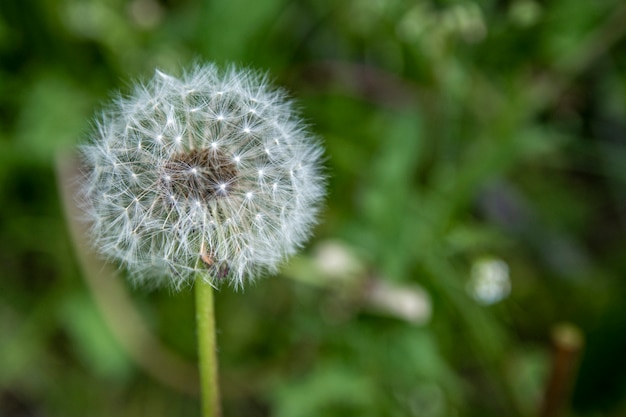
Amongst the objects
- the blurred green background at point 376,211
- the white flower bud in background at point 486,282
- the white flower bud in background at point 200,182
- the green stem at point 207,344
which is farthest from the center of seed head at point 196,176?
the white flower bud in background at point 486,282

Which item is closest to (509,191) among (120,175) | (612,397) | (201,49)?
(612,397)

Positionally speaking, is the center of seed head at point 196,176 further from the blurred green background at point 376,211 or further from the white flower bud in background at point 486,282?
the white flower bud in background at point 486,282

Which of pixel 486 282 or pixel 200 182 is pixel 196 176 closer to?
pixel 200 182

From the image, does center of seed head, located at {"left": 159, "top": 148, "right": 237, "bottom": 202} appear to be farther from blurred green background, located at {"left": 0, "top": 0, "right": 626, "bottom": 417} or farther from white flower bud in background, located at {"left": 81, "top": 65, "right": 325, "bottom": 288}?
blurred green background, located at {"left": 0, "top": 0, "right": 626, "bottom": 417}

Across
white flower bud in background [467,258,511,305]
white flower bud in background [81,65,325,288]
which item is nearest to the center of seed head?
white flower bud in background [81,65,325,288]

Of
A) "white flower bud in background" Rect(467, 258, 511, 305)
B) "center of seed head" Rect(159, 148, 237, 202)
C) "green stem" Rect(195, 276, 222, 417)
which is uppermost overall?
"white flower bud in background" Rect(467, 258, 511, 305)

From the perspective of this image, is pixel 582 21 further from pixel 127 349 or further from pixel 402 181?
pixel 127 349
